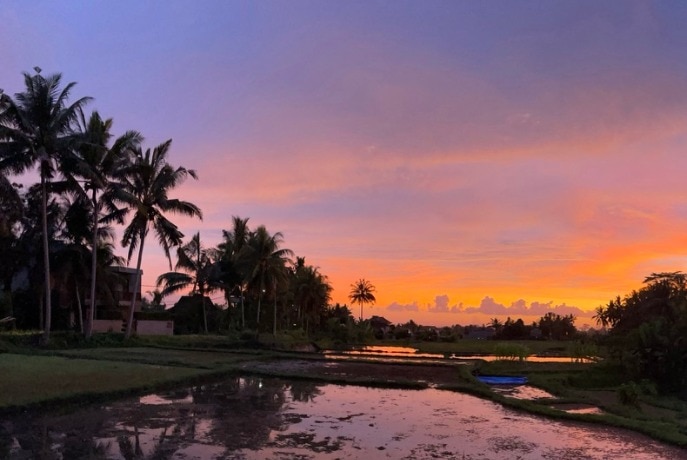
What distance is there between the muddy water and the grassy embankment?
649 millimetres

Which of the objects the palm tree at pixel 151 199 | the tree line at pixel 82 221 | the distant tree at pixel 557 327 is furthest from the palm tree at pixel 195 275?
the distant tree at pixel 557 327

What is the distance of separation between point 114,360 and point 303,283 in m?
23.7

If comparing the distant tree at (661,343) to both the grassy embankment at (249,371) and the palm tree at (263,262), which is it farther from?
the palm tree at (263,262)

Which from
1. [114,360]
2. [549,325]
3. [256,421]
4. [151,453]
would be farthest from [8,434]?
[549,325]

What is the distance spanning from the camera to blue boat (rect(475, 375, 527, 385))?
18.6 m

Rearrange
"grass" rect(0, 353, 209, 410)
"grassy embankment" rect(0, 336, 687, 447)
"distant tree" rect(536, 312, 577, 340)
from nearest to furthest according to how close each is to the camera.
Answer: "grass" rect(0, 353, 209, 410) → "grassy embankment" rect(0, 336, 687, 447) → "distant tree" rect(536, 312, 577, 340)

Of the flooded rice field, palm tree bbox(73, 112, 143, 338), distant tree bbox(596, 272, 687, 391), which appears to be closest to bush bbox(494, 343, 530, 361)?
the flooded rice field

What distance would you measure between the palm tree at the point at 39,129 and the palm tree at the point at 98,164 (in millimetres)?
882

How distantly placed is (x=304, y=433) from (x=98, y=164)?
1864 centimetres

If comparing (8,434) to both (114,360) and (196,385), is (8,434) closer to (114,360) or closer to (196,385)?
(196,385)

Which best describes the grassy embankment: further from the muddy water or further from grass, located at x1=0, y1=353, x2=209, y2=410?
the muddy water

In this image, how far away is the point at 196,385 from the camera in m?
15.5

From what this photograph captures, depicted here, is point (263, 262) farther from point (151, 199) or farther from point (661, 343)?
point (661, 343)

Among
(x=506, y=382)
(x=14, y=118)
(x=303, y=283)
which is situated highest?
(x=14, y=118)
